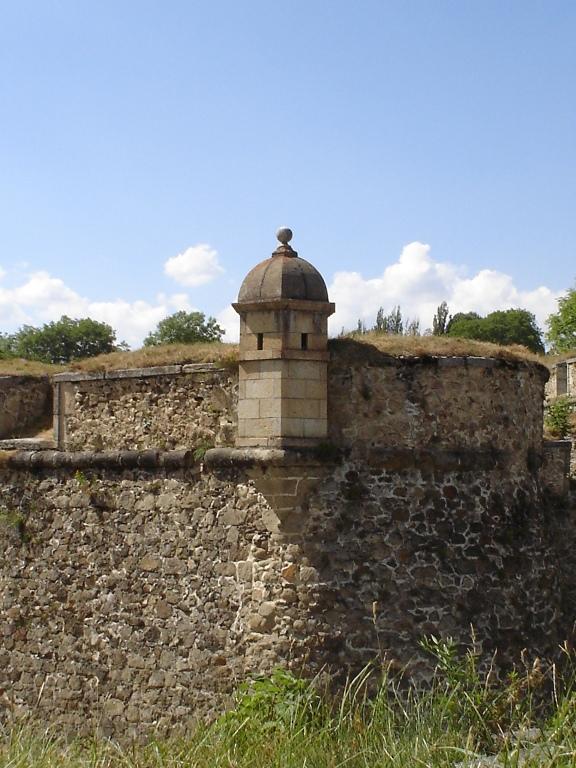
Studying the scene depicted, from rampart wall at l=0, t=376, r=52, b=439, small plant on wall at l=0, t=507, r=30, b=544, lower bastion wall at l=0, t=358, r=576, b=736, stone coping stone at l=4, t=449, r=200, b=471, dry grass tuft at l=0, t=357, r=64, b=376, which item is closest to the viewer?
lower bastion wall at l=0, t=358, r=576, b=736

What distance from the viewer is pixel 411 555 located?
473 inches

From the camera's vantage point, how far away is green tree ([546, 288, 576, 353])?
47681 millimetres

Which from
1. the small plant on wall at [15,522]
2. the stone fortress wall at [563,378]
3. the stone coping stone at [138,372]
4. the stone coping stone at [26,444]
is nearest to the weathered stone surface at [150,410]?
the stone coping stone at [138,372]

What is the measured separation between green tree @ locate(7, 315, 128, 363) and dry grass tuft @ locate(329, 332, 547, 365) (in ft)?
114

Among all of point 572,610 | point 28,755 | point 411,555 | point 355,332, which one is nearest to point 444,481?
point 411,555

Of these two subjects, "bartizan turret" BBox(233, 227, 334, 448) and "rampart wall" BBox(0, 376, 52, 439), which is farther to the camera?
"rampart wall" BBox(0, 376, 52, 439)

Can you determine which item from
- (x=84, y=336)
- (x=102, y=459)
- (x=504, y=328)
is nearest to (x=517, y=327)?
(x=504, y=328)

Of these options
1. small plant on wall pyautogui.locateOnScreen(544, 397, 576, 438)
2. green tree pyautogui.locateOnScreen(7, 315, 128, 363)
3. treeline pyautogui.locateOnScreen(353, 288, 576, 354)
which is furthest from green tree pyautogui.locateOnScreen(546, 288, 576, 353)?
small plant on wall pyautogui.locateOnScreen(544, 397, 576, 438)

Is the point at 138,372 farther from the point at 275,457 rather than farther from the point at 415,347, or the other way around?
the point at 415,347

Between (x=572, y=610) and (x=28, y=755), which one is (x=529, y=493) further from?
(x=28, y=755)

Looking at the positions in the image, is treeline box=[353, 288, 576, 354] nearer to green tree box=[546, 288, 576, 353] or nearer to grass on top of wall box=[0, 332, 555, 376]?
green tree box=[546, 288, 576, 353]

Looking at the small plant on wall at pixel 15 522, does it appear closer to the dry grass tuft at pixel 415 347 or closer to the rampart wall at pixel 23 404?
the rampart wall at pixel 23 404

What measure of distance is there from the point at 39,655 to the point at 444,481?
5.76m

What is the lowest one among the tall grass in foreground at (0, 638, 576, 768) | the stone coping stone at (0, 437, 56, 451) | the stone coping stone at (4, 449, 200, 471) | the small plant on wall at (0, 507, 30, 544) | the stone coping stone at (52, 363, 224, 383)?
the tall grass in foreground at (0, 638, 576, 768)
